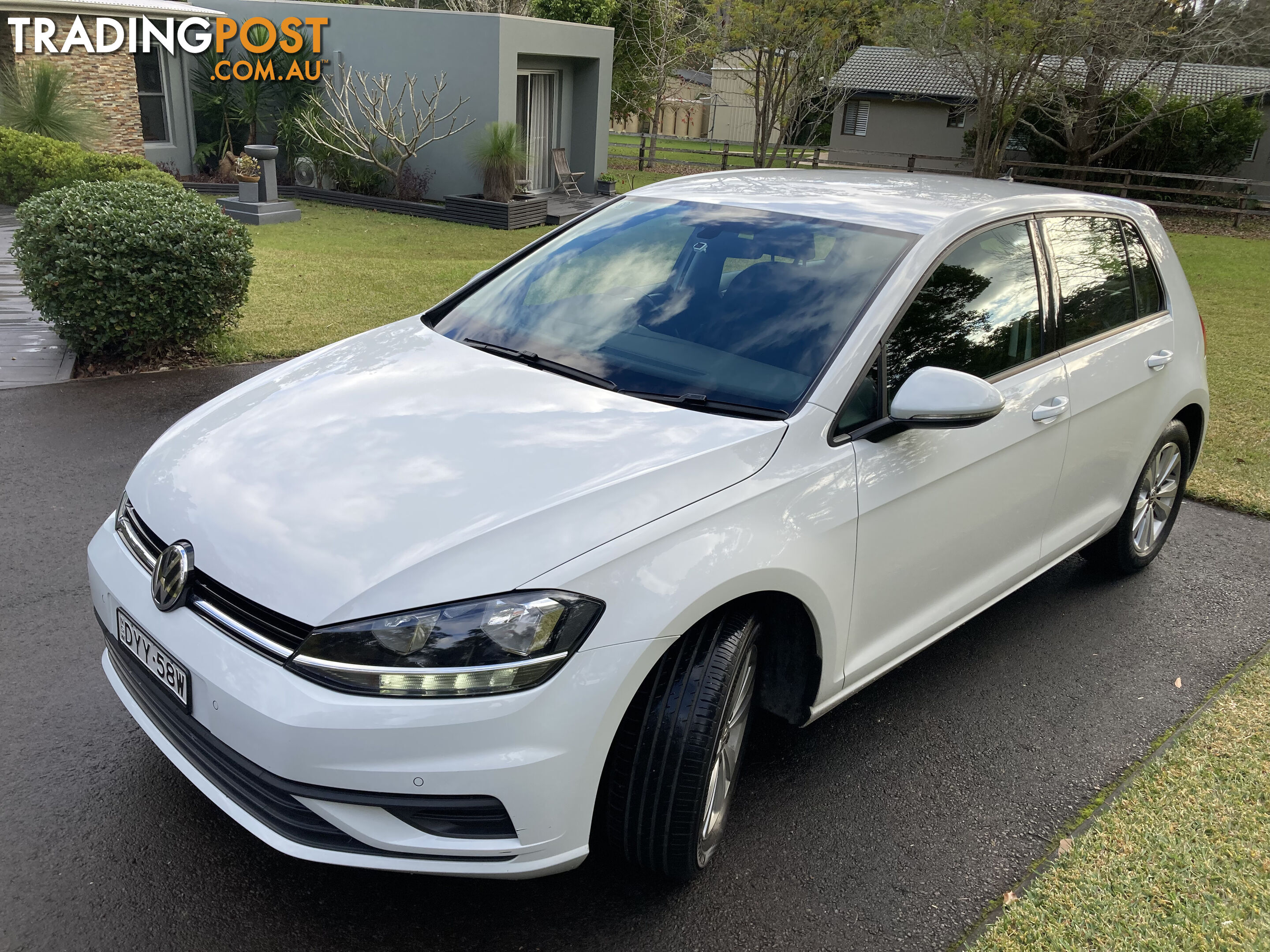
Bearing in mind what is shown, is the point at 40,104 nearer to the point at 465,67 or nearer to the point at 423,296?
the point at 465,67

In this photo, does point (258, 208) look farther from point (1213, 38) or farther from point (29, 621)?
point (1213, 38)

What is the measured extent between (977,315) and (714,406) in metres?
1.09

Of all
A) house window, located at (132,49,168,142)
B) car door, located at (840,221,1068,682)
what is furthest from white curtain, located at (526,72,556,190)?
car door, located at (840,221,1068,682)

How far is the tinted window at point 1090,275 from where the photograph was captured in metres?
3.90

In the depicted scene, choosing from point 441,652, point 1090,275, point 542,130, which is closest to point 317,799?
point 441,652

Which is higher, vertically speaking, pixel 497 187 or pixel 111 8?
pixel 111 8

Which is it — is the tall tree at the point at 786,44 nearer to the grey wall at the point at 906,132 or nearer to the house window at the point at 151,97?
the grey wall at the point at 906,132

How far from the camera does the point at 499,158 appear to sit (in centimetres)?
1661

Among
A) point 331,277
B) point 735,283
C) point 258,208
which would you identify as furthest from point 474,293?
point 258,208

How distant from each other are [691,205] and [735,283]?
55cm

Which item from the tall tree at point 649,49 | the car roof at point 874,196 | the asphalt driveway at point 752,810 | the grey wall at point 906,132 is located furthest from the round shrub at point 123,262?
the grey wall at point 906,132

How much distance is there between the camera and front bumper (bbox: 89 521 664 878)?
2213 mm

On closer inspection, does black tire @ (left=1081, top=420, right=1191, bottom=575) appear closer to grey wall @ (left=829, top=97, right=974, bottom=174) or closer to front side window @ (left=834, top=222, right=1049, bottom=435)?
front side window @ (left=834, top=222, right=1049, bottom=435)

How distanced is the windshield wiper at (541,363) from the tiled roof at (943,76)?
2398 centimetres
